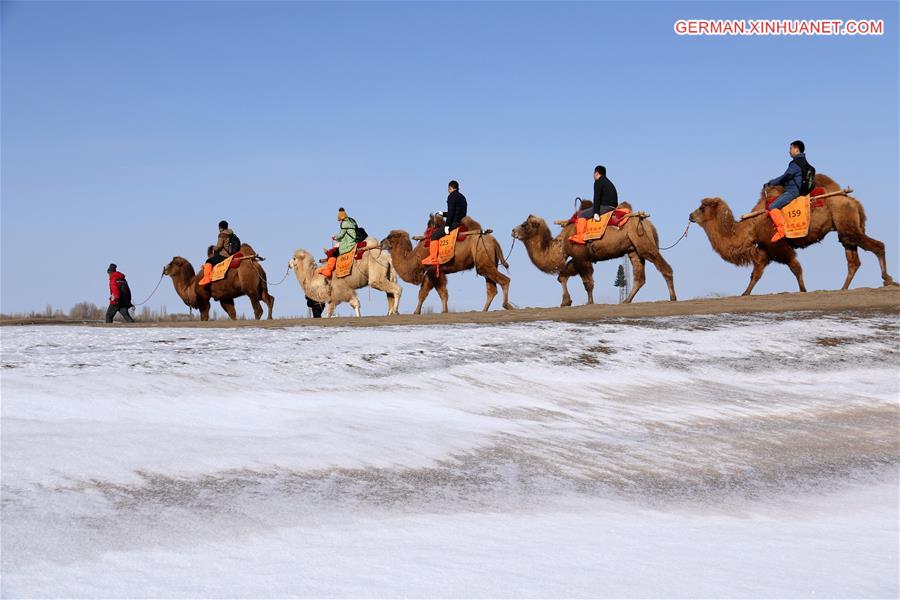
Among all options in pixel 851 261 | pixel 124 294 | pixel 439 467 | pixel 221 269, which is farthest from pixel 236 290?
pixel 439 467

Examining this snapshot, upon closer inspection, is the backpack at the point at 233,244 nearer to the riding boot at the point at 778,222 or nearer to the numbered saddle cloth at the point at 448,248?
the numbered saddle cloth at the point at 448,248

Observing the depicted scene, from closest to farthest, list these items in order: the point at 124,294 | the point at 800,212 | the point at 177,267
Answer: the point at 800,212 < the point at 124,294 < the point at 177,267

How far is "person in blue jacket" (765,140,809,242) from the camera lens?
1639 centimetres

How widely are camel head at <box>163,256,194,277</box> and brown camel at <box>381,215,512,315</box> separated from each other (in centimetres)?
625

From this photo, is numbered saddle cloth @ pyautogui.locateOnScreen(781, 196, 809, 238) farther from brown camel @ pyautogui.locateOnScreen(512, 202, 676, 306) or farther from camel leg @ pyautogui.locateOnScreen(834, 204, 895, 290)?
brown camel @ pyautogui.locateOnScreen(512, 202, 676, 306)

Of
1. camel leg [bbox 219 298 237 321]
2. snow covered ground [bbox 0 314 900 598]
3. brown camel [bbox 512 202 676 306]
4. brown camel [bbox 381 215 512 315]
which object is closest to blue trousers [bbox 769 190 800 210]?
brown camel [bbox 512 202 676 306]

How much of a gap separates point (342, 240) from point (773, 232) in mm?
8176

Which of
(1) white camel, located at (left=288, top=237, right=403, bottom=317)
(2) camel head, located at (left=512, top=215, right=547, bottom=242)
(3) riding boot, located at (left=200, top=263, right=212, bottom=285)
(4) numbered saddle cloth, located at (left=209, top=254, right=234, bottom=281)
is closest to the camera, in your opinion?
(2) camel head, located at (left=512, top=215, right=547, bottom=242)

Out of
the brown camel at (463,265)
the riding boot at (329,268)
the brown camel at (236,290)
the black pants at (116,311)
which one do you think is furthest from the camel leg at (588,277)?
the black pants at (116,311)

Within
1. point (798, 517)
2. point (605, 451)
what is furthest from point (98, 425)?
point (798, 517)

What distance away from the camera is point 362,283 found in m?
19.9

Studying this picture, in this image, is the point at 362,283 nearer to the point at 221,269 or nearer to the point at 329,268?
the point at 329,268

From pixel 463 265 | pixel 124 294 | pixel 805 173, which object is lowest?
pixel 124 294

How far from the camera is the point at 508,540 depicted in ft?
14.0
